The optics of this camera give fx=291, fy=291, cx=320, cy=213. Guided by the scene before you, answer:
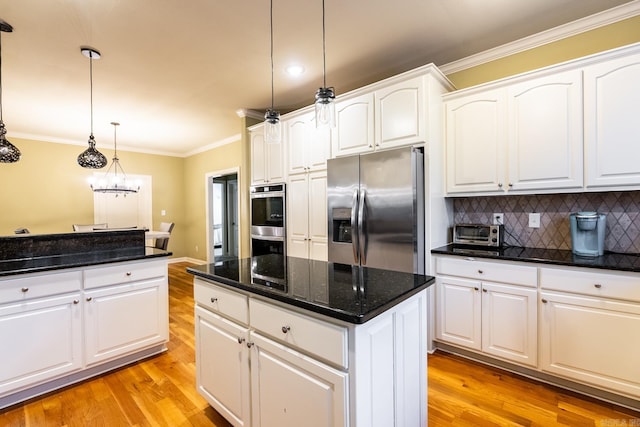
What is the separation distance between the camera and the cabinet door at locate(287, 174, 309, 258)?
128 inches

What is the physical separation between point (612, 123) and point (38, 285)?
13.1ft

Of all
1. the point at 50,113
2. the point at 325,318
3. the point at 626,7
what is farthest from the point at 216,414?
the point at 50,113

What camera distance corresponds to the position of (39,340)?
197 centimetres

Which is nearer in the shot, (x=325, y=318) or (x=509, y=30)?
(x=325, y=318)

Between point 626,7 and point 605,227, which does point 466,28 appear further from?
point 605,227

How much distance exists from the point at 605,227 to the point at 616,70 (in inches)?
43.1

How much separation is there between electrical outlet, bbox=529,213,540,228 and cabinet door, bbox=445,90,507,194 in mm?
413

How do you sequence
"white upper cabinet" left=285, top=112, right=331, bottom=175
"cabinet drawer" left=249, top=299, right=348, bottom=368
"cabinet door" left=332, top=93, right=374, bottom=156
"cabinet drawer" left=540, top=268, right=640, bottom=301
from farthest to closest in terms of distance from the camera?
"white upper cabinet" left=285, top=112, right=331, bottom=175 < "cabinet door" left=332, top=93, right=374, bottom=156 < "cabinet drawer" left=540, top=268, right=640, bottom=301 < "cabinet drawer" left=249, top=299, right=348, bottom=368

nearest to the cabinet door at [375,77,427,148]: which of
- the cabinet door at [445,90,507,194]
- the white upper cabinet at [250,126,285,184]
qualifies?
the cabinet door at [445,90,507,194]

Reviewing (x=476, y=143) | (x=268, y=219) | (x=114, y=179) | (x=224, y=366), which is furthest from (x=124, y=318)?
(x=114, y=179)

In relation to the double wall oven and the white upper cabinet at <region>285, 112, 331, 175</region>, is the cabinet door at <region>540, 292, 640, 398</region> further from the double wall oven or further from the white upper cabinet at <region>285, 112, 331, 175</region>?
the double wall oven

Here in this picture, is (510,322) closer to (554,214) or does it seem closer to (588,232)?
(588,232)

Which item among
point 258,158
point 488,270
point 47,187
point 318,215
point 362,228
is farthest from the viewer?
point 47,187

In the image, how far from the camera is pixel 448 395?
197 cm
